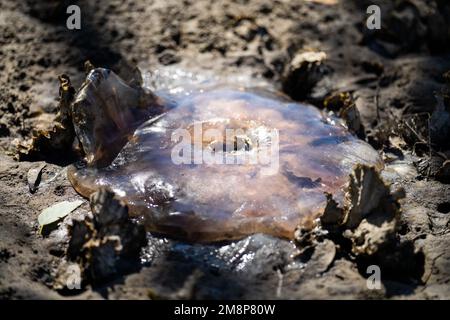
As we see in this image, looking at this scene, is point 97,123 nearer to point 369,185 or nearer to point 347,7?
point 369,185

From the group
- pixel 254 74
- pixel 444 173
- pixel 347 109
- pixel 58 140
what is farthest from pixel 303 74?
pixel 58 140

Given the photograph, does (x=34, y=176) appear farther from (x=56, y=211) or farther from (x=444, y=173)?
(x=444, y=173)

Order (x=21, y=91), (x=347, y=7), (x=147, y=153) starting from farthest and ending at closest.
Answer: (x=347, y=7) → (x=21, y=91) → (x=147, y=153)

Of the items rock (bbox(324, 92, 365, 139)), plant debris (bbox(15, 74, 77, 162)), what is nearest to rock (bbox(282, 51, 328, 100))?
rock (bbox(324, 92, 365, 139))

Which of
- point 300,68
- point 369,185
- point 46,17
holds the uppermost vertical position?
point 46,17

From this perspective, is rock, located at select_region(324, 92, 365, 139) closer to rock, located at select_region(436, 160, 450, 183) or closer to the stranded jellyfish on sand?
the stranded jellyfish on sand
